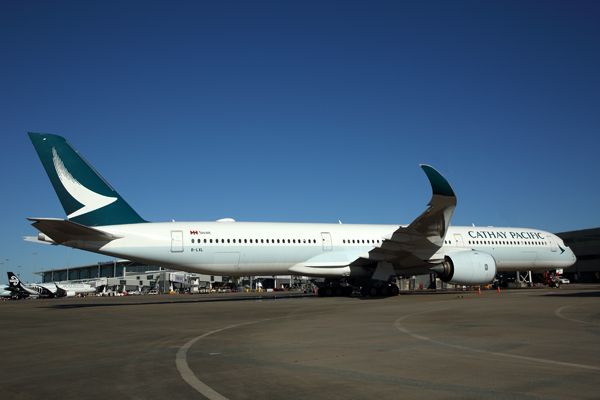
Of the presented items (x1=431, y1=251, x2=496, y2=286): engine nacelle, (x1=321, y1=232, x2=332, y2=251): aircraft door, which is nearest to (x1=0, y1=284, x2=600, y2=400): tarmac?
(x1=431, y1=251, x2=496, y2=286): engine nacelle

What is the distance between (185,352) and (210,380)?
2278mm

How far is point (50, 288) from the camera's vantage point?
4956 centimetres

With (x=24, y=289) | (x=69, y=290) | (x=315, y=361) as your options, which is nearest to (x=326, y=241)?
(x=315, y=361)

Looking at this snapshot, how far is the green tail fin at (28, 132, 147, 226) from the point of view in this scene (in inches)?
788

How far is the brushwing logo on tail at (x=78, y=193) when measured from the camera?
20109mm

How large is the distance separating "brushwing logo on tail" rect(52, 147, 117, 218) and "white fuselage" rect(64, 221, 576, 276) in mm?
1180

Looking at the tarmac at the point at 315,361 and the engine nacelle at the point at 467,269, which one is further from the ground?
the engine nacelle at the point at 467,269

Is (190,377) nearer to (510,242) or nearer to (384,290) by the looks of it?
(384,290)

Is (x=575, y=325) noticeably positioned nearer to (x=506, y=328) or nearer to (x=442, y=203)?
(x=506, y=328)

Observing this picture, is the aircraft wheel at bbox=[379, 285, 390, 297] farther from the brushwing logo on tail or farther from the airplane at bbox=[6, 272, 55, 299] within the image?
the airplane at bbox=[6, 272, 55, 299]

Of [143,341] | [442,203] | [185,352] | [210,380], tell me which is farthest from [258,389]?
[442,203]

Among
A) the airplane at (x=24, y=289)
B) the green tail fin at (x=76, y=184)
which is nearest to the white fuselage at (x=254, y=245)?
the green tail fin at (x=76, y=184)

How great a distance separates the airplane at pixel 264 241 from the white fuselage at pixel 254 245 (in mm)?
47

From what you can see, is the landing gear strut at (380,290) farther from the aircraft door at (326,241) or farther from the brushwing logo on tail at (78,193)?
the brushwing logo on tail at (78,193)
